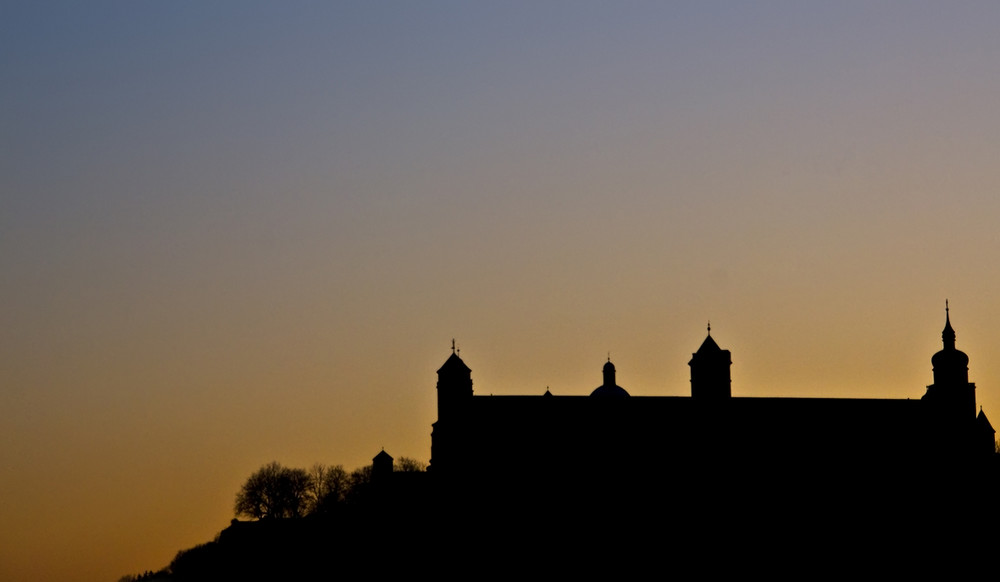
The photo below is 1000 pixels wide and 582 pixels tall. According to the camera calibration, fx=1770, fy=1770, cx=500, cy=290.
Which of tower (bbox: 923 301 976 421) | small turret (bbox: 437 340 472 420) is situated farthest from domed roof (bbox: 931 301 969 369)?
small turret (bbox: 437 340 472 420)

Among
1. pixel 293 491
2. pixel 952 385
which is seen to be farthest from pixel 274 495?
pixel 952 385

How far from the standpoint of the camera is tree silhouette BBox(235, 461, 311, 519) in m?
166

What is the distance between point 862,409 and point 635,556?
713 inches

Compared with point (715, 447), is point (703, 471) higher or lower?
lower

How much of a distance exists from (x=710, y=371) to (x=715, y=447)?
4725 millimetres

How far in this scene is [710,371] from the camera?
107 m

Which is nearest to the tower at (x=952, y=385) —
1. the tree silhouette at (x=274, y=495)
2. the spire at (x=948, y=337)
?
the spire at (x=948, y=337)

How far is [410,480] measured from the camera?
121 meters

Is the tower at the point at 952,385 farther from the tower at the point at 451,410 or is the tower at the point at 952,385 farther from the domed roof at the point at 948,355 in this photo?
the tower at the point at 451,410

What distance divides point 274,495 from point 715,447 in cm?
7038

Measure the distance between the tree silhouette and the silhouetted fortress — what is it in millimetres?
60488

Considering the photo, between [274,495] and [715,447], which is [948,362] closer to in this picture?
[715,447]

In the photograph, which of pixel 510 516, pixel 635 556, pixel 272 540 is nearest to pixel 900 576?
pixel 635 556

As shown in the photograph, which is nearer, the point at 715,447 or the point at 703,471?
the point at 715,447
